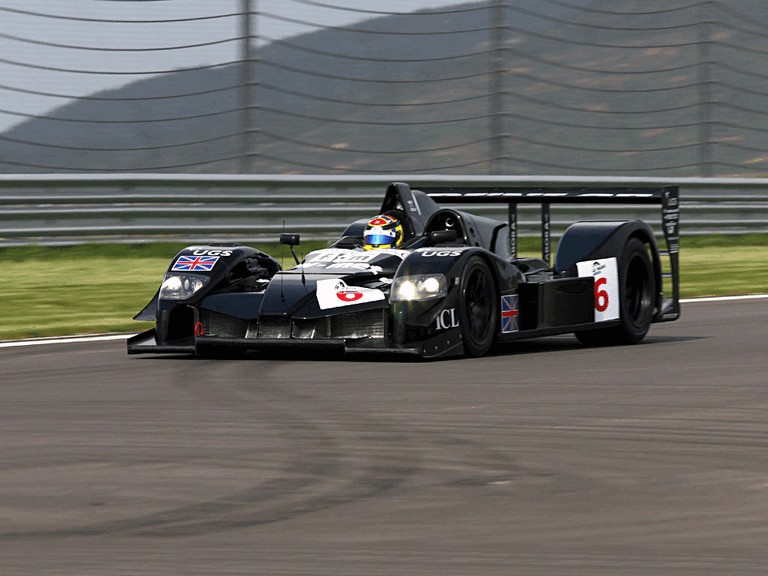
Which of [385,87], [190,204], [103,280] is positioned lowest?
[103,280]

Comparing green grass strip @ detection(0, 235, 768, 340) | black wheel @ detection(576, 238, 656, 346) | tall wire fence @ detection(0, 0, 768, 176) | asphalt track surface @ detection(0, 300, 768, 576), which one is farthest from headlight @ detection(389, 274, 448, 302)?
tall wire fence @ detection(0, 0, 768, 176)

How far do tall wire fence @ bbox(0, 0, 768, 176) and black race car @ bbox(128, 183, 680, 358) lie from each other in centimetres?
492

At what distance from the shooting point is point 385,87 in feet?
51.8

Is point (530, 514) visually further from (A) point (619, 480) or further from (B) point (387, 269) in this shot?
(B) point (387, 269)

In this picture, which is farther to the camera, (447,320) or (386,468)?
(447,320)

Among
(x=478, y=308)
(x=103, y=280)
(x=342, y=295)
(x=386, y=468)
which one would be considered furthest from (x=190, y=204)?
(x=386, y=468)

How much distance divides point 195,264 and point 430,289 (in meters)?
1.63

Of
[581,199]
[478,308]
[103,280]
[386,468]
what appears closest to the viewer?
[386,468]

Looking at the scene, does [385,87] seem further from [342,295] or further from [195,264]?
[342,295]

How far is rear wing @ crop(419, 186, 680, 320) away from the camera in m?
10.1

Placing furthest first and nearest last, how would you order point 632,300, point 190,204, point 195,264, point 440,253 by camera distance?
1. point 190,204
2. point 632,300
3. point 195,264
4. point 440,253

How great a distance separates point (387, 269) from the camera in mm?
9156

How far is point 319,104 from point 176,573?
39.6 ft

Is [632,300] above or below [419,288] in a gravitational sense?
below
